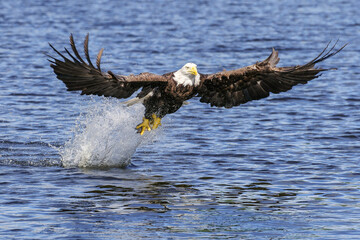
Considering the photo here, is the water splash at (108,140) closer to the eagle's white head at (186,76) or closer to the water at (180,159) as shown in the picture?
the water at (180,159)

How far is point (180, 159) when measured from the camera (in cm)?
1484

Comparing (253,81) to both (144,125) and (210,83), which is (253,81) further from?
(144,125)

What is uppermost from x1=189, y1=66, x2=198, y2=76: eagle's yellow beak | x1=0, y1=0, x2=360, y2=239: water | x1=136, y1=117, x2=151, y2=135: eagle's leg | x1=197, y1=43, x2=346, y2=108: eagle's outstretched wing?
x1=189, y1=66, x2=198, y2=76: eagle's yellow beak

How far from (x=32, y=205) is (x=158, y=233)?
211cm

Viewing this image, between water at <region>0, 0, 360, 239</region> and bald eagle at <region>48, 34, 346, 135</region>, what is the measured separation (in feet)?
3.98

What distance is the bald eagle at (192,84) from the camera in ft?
38.9

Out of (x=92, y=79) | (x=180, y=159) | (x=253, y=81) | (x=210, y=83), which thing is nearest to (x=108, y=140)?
(x=180, y=159)

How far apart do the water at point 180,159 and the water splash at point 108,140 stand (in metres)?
0.02

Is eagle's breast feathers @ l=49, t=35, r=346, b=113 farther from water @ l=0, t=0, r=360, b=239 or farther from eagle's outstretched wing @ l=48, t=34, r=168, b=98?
water @ l=0, t=0, r=360, b=239

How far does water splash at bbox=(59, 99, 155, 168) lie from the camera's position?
14297 mm

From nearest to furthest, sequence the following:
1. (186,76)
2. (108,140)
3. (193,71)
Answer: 1. (193,71)
2. (186,76)
3. (108,140)

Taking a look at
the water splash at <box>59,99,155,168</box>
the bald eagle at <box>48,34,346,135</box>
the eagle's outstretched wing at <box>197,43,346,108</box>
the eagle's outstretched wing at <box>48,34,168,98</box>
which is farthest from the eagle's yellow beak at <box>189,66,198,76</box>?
the water splash at <box>59,99,155,168</box>

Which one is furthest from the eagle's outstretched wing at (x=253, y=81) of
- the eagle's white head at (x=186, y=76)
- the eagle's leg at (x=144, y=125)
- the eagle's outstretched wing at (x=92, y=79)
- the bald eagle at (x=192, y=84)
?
the eagle's outstretched wing at (x=92, y=79)

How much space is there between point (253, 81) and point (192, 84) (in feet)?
3.35
